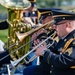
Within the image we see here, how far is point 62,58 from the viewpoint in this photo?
5.15 m

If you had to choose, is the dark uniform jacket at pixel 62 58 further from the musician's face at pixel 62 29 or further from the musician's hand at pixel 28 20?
the musician's hand at pixel 28 20

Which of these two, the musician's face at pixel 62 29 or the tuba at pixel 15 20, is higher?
the musician's face at pixel 62 29

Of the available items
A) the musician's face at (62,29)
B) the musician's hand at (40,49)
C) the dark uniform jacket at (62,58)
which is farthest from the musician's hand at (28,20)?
the musician's face at (62,29)

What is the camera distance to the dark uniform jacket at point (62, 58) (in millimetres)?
5108

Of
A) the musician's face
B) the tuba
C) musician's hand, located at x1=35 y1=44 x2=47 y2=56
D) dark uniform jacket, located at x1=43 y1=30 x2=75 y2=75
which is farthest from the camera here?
the tuba

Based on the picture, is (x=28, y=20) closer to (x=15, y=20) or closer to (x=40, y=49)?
(x=15, y=20)

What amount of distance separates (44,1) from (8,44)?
553 inches

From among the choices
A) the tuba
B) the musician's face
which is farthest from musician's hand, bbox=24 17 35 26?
the musician's face

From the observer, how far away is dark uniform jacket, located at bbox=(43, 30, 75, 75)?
5.11 meters

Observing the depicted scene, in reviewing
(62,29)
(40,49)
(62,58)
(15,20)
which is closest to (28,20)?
(15,20)

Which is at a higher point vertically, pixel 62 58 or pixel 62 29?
pixel 62 29

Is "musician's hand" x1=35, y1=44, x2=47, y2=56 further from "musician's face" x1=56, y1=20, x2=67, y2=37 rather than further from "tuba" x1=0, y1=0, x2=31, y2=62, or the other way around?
"tuba" x1=0, y1=0, x2=31, y2=62

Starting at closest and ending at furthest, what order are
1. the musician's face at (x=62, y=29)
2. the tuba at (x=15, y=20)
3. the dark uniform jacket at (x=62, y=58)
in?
the dark uniform jacket at (x=62, y=58)
the musician's face at (x=62, y=29)
the tuba at (x=15, y=20)

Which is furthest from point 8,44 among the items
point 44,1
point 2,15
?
point 44,1
